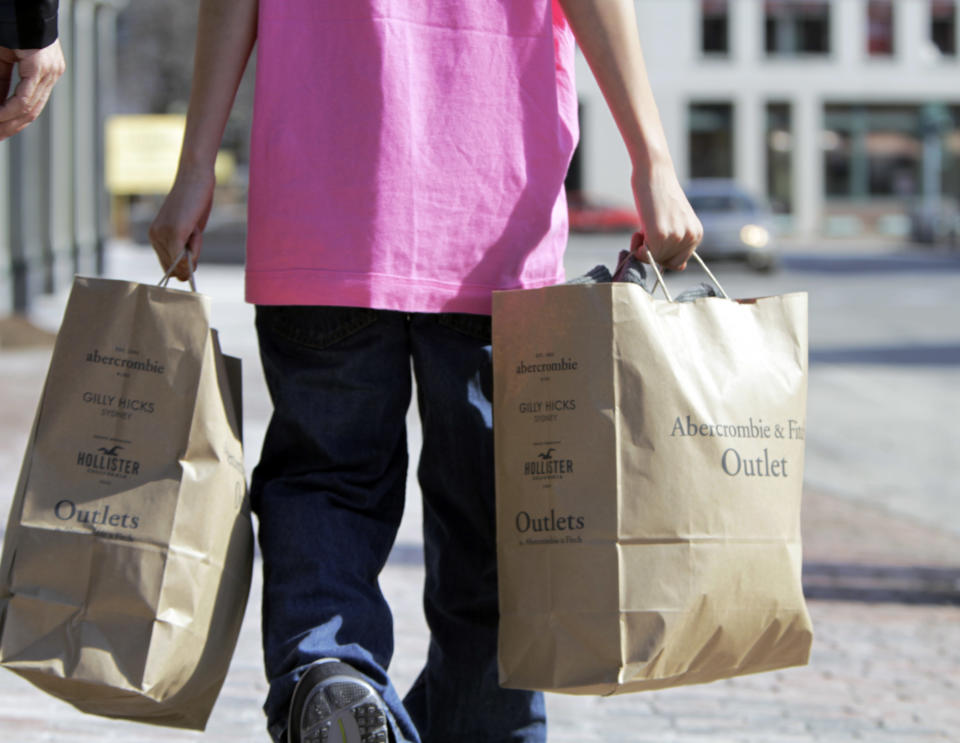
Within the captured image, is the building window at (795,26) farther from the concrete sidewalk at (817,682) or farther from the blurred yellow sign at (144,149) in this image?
the concrete sidewalk at (817,682)

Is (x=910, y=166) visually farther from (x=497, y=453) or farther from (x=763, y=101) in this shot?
(x=497, y=453)

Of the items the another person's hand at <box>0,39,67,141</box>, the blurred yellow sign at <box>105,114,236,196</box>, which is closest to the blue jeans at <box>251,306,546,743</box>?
the another person's hand at <box>0,39,67,141</box>

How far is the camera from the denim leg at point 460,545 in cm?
201

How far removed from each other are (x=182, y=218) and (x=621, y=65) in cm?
69

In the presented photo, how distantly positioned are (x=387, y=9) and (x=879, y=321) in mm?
13487

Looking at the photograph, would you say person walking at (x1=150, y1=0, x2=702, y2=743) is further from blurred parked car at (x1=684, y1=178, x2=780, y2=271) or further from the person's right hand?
blurred parked car at (x1=684, y1=178, x2=780, y2=271)

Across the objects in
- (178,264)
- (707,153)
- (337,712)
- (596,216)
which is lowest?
(337,712)

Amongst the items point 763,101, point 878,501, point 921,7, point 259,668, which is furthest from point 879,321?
point 921,7

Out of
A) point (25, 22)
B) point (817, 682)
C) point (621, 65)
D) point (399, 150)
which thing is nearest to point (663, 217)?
point (621, 65)

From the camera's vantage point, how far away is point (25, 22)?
2002 mm

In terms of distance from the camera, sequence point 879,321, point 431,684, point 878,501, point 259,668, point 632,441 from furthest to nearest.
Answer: point 879,321, point 878,501, point 259,668, point 431,684, point 632,441

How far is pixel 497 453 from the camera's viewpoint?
6.40ft

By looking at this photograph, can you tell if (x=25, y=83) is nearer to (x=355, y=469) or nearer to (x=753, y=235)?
(x=355, y=469)

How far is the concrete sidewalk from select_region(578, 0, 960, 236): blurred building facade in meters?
40.4
